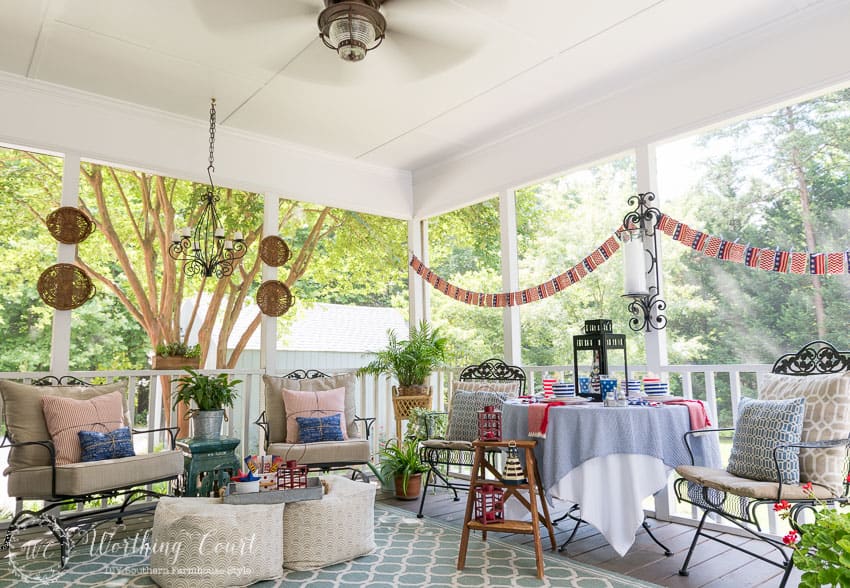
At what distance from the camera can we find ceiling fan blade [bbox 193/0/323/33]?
3049 millimetres

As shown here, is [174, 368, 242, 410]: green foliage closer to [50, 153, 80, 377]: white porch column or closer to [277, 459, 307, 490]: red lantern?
[50, 153, 80, 377]: white porch column

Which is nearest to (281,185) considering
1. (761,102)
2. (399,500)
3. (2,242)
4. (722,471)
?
(399,500)

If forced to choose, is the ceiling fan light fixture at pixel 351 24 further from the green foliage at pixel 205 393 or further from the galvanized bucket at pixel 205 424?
the galvanized bucket at pixel 205 424

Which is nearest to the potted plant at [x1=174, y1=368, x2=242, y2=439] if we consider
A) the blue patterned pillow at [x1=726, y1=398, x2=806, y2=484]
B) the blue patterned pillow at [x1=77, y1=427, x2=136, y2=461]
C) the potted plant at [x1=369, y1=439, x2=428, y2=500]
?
the blue patterned pillow at [x1=77, y1=427, x2=136, y2=461]

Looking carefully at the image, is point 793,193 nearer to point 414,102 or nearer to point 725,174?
point 725,174

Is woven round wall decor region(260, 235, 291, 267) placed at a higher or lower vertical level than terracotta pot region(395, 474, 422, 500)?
higher

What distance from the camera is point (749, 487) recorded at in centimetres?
230

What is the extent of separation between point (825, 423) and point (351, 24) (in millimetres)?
2951

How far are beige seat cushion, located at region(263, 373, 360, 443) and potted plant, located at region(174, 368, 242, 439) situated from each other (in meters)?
0.48

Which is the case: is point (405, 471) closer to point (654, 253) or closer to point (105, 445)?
point (105, 445)

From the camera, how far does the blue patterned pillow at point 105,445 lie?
3.20m

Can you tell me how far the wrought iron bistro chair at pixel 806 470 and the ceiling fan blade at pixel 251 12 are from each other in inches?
119

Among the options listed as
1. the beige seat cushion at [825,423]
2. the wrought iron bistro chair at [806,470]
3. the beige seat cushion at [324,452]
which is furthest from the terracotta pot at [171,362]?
the beige seat cushion at [825,423]

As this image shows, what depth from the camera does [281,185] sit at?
16.5 feet
